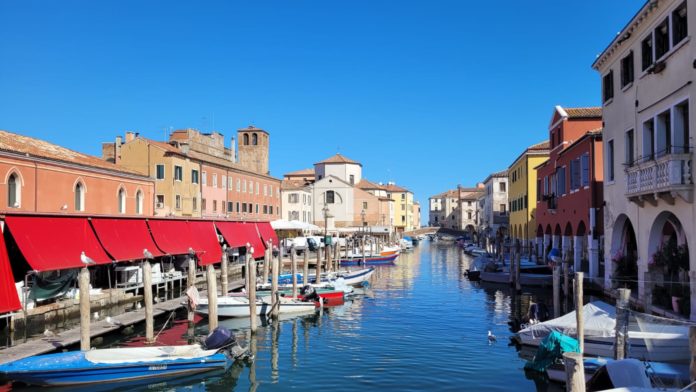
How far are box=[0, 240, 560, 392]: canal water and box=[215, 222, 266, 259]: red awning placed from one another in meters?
11.5

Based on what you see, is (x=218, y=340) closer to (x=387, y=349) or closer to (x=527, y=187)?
(x=387, y=349)

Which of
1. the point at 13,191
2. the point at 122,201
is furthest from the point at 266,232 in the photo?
the point at 13,191

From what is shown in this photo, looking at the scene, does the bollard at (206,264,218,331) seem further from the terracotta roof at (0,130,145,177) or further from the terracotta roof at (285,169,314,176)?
the terracotta roof at (285,169,314,176)

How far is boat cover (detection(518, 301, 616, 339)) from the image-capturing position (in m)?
15.5

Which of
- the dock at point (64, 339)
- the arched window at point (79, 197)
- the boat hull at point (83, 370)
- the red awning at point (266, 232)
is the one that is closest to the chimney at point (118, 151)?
the red awning at point (266, 232)

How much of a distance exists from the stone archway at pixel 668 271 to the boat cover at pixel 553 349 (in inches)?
175

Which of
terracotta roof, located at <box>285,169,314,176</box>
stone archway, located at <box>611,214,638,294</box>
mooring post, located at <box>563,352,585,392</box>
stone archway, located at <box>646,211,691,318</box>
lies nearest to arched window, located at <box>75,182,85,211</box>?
stone archway, located at <box>611,214,638,294</box>

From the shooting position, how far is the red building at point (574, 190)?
26.3m

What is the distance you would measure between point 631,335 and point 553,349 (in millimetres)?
1818

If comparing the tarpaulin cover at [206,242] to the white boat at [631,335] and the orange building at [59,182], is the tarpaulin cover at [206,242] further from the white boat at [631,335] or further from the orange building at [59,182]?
the white boat at [631,335]

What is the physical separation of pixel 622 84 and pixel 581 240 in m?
10.0

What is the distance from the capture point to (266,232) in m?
46.3

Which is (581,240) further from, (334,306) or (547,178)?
(334,306)

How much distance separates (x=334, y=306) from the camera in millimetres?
27375
